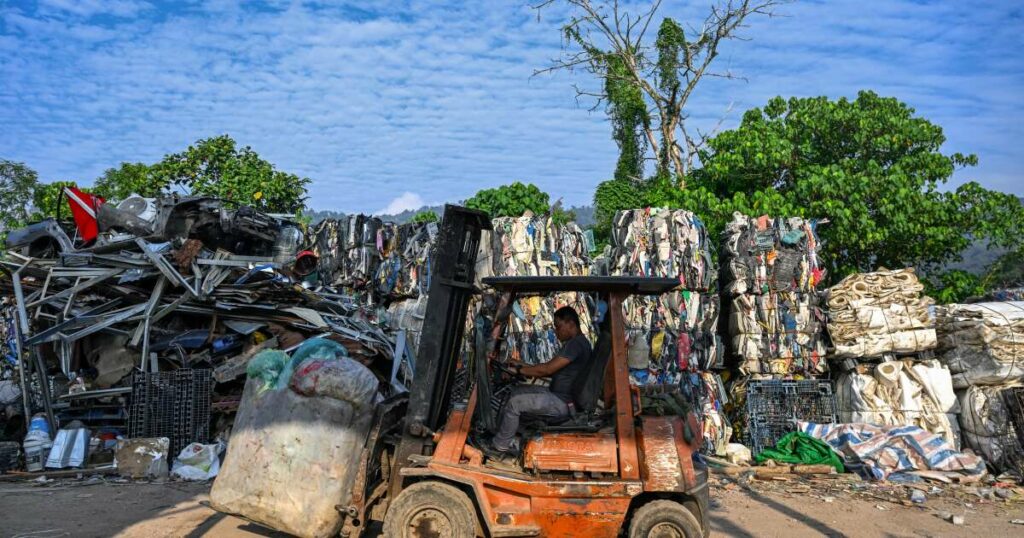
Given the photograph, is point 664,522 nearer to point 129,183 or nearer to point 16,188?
point 129,183

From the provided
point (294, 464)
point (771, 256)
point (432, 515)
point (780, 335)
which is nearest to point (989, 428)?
point (780, 335)

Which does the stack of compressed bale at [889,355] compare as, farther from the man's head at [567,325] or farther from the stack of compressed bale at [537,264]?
the man's head at [567,325]

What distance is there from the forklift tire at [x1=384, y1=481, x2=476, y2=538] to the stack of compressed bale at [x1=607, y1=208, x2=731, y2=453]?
640cm

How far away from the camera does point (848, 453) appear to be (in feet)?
33.2

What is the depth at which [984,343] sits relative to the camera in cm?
1059

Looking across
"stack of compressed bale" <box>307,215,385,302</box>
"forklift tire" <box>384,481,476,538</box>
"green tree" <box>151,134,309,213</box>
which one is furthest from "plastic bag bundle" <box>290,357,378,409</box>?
"green tree" <box>151,134,309,213</box>

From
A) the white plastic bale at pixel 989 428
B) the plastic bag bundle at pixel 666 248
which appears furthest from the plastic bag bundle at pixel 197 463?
the white plastic bale at pixel 989 428

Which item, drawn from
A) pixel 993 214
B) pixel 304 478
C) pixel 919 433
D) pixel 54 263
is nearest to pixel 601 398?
pixel 304 478

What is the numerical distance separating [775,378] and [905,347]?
190 cm

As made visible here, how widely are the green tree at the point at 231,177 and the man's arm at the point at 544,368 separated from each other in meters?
14.2

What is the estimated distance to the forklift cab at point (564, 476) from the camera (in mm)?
5320

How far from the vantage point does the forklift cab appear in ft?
17.5

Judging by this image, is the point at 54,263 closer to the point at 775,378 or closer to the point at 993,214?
the point at 775,378

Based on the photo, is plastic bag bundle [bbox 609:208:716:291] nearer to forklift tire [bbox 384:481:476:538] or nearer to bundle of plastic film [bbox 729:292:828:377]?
bundle of plastic film [bbox 729:292:828:377]
